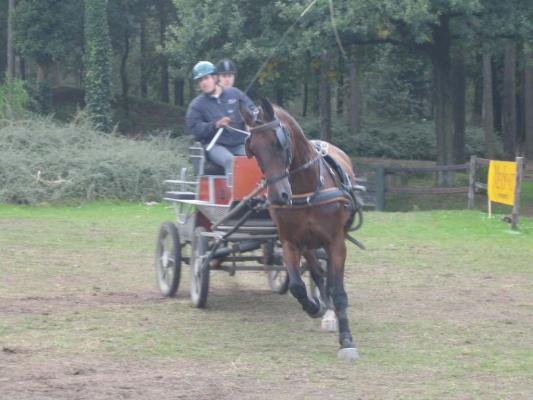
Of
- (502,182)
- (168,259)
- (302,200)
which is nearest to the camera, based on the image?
(302,200)

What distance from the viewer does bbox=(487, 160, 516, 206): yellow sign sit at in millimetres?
18062

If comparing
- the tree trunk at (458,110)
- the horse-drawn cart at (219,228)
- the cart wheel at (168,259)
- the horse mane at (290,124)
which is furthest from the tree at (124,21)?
the horse mane at (290,124)

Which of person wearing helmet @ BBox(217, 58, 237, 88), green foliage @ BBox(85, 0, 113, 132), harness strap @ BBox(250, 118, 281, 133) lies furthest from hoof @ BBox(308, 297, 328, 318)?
green foliage @ BBox(85, 0, 113, 132)

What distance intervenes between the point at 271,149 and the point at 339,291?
4.22 feet

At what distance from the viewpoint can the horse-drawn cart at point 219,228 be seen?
30.1ft

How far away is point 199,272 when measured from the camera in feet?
31.4

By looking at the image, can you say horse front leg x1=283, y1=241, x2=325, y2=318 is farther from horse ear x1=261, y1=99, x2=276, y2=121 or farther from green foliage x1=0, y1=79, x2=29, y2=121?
green foliage x1=0, y1=79, x2=29, y2=121

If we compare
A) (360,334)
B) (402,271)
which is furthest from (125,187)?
(360,334)

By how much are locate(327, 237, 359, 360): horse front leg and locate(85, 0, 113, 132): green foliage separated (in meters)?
28.4

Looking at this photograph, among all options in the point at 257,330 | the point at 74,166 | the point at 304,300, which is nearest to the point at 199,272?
the point at 257,330

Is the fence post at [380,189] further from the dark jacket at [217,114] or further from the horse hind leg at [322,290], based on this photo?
the horse hind leg at [322,290]

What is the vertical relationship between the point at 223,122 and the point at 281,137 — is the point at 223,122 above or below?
above

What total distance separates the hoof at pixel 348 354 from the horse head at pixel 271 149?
1185 millimetres

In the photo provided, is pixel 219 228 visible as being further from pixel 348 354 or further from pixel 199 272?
pixel 348 354
